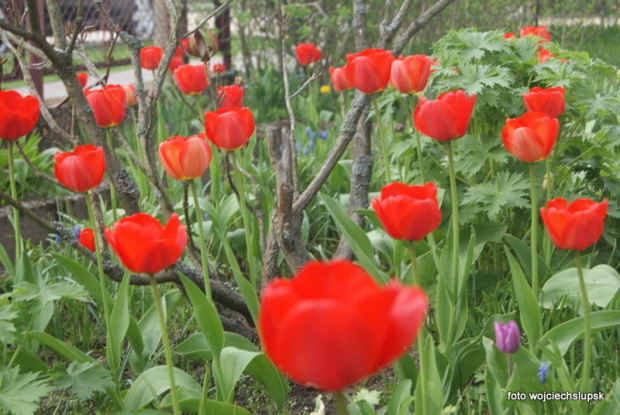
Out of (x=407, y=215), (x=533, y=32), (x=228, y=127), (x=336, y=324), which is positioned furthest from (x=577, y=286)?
(x=336, y=324)

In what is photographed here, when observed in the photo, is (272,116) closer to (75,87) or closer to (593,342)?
(75,87)

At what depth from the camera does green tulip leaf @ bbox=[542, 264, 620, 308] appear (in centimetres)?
200

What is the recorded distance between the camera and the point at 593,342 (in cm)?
201

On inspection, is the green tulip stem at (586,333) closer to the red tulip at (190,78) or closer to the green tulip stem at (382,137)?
the green tulip stem at (382,137)

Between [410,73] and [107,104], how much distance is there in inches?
35.5

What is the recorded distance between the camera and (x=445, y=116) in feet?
5.57

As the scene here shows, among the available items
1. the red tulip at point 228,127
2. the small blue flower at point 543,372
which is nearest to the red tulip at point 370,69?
the red tulip at point 228,127

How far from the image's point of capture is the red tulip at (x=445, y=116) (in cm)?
170

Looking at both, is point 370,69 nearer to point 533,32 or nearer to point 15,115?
point 15,115

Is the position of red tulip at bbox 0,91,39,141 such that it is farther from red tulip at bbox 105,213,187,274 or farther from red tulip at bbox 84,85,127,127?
red tulip at bbox 105,213,187,274

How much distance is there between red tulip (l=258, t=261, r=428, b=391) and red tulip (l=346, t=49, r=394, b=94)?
1.39 m

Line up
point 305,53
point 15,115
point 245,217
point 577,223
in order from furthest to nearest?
point 305,53 → point 245,217 → point 15,115 → point 577,223

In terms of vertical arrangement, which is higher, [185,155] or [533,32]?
[185,155]

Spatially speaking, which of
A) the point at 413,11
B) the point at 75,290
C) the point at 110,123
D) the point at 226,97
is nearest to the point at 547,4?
the point at 413,11
